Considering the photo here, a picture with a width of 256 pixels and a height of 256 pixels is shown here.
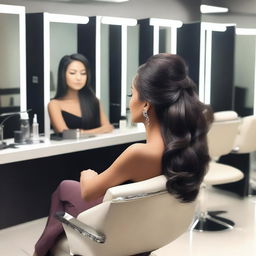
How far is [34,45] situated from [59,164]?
2.58 feet

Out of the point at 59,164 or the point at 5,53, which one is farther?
the point at 59,164

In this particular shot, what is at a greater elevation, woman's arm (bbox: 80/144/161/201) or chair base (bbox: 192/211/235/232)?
woman's arm (bbox: 80/144/161/201)

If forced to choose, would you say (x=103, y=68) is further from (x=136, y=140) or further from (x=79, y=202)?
(x=79, y=202)

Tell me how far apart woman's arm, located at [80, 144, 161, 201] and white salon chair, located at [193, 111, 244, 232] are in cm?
123

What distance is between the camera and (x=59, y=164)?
2922mm

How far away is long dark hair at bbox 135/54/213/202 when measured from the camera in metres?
1.39

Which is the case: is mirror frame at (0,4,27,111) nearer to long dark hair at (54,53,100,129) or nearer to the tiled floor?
long dark hair at (54,53,100,129)

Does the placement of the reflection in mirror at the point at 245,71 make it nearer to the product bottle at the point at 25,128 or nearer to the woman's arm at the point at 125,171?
the product bottle at the point at 25,128

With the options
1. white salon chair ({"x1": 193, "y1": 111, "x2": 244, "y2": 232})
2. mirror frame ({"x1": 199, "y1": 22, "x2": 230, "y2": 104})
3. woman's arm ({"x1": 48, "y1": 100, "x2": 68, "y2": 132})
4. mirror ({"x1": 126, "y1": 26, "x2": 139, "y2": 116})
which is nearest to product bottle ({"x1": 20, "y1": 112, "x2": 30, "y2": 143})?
woman's arm ({"x1": 48, "y1": 100, "x2": 68, "y2": 132})

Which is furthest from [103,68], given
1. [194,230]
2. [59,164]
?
[194,230]

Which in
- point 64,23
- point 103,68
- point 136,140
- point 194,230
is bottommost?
point 194,230

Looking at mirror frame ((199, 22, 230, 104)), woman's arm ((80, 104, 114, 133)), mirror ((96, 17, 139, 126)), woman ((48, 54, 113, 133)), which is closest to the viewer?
woman ((48, 54, 113, 133))

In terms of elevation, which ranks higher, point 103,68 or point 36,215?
point 103,68

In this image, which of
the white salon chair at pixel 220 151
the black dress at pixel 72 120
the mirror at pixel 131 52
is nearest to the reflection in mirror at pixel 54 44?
the black dress at pixel 72 120
